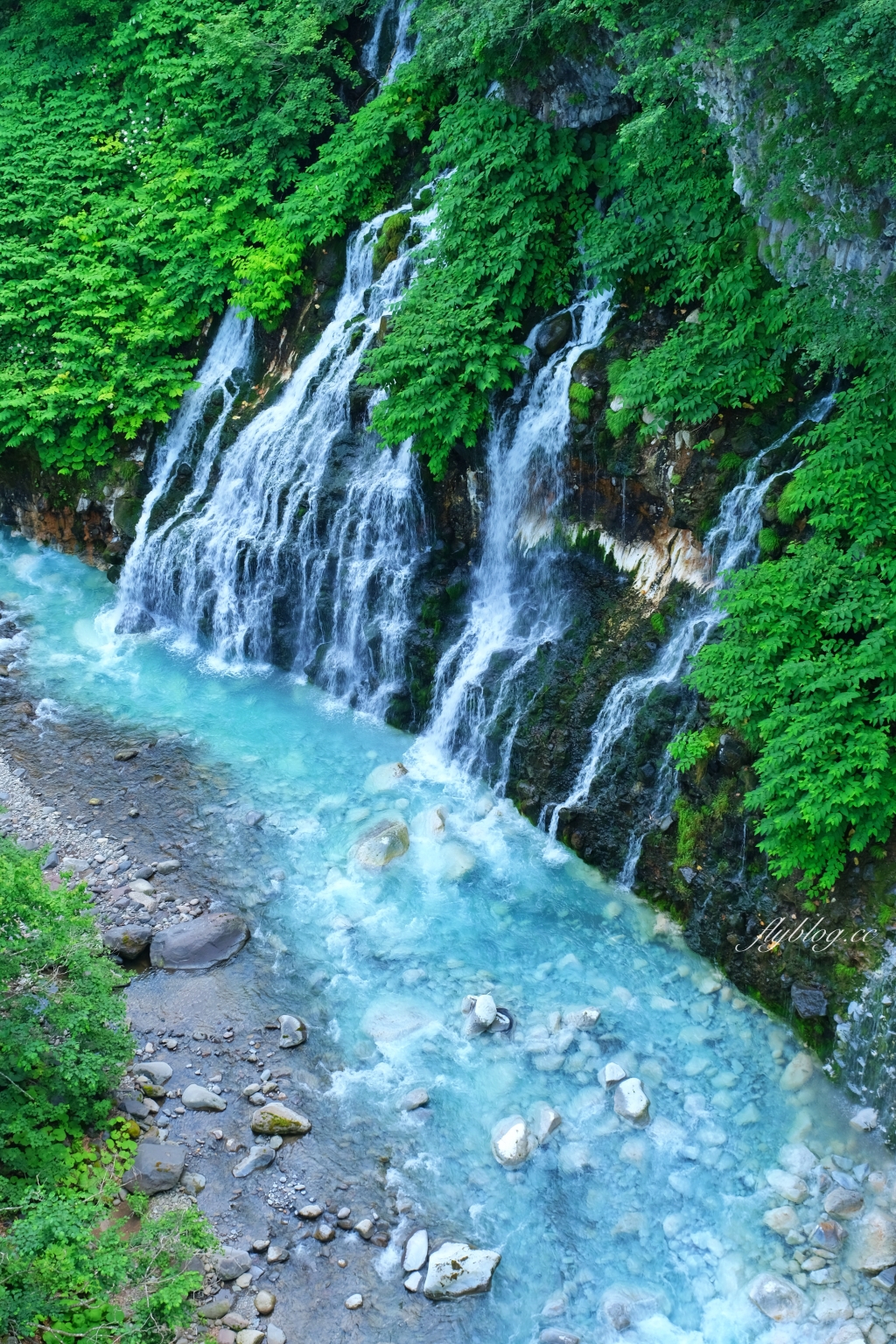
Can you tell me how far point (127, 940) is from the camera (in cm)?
915

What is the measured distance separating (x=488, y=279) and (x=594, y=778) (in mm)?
5567

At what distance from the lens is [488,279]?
1134 cm

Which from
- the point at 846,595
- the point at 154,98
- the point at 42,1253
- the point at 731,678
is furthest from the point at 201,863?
the point at 154,98

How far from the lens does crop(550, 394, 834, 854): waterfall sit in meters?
9.31

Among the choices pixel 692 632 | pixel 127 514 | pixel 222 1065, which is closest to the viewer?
pixel 222 1065

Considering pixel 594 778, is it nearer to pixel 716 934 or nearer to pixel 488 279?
pixel 716 934

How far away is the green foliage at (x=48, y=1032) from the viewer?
22.0ft

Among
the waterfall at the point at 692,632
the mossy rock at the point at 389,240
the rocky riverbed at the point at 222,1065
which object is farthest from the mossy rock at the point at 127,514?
the waterfall at the point at 692,632

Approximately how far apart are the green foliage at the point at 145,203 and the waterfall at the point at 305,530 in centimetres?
122

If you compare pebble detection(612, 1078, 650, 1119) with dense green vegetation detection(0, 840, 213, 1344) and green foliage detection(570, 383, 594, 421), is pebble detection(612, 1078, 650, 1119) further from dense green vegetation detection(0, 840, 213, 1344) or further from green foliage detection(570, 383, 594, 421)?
green foliage detection(570, 383, 594, 421)

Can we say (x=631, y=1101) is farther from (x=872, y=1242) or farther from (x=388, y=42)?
(x=388, y=42)

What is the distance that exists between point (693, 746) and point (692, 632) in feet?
4.35

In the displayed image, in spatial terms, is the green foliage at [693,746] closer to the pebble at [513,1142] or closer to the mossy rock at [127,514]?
the pebble at [513,1142]

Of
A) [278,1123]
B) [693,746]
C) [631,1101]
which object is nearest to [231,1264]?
[278,1123]
